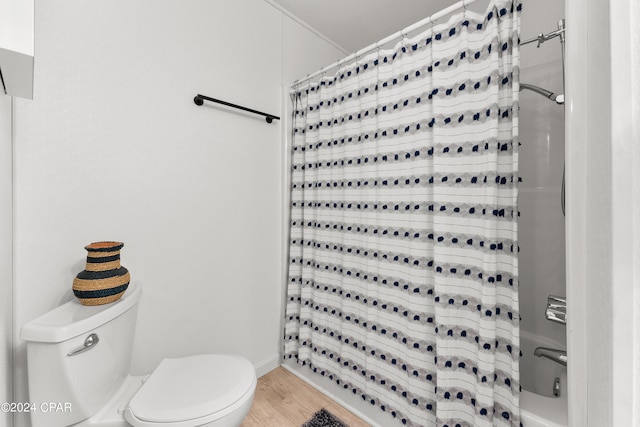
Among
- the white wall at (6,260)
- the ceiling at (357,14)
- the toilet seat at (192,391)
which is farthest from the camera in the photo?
the ceiling at (357,14)

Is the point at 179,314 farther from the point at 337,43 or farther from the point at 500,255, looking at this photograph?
the point at 337,43

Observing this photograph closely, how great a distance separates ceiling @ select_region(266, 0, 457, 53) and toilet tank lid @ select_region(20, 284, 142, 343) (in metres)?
1.94

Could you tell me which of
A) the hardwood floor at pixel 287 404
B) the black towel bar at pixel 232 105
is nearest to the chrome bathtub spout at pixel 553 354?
the hardwood floor at pixel 287 404

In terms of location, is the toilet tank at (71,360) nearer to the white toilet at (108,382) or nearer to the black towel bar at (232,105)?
the white toilet at (108,382)

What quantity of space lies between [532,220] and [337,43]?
1.96 meters

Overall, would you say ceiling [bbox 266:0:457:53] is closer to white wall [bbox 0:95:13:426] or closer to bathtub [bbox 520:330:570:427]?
white wall [bbox 0:95:13:426]

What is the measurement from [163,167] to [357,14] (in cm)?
165

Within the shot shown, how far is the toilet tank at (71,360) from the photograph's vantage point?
0.85 meters

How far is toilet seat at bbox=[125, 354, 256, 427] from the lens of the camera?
2.97ft

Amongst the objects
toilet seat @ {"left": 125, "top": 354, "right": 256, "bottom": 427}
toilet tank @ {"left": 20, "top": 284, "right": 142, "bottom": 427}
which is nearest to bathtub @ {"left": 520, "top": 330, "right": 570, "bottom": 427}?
toilet seat @ {"left": 125, "top": 354, "right": 256, "bottom": 427}

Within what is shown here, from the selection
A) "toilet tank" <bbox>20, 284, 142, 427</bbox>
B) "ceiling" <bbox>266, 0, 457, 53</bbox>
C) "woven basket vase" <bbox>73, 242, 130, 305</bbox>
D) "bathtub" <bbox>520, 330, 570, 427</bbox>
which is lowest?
"bathtub" <bbox>520, 330, 570, 427</bbox>

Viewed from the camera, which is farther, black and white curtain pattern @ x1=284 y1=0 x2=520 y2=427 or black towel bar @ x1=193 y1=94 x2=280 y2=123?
black towel bar @ x1=193 y1=94 x2=280 y2=123

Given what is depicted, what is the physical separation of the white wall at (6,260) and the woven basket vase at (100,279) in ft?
0.59

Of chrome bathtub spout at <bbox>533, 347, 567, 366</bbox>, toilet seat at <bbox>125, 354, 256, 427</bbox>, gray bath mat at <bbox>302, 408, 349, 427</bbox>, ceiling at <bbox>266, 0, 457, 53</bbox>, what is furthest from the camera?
ceiling at <bbox>266, 0, 457, 53</bbox>
